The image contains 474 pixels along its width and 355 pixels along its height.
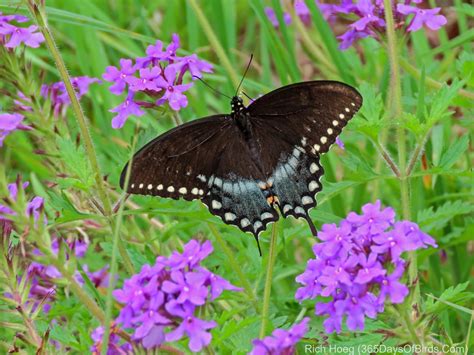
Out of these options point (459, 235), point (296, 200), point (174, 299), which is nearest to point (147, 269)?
point (174, 299)

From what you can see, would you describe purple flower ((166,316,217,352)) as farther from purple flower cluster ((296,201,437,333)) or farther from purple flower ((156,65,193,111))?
purple flower ((156,65,193,111))

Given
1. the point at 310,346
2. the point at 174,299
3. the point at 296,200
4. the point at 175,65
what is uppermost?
the point at 175,65

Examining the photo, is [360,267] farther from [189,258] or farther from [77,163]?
[77,163]

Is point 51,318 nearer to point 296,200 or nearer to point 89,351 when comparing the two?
point 89,351

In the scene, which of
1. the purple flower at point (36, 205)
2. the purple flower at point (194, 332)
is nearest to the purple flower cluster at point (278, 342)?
the purple flower at point (194, 332)

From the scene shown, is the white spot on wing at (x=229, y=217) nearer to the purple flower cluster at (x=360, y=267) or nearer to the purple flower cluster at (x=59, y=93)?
the purple flower cluster at (x=360, y=267)

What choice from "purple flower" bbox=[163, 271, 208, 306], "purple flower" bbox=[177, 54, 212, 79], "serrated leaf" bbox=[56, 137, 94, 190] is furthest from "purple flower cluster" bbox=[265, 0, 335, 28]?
"purple flower" bbox=[163, 271, 208, 306]

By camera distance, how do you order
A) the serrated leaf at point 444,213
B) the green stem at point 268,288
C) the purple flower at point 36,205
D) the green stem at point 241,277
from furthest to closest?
1. the serrated leaf at point 444,213
2. the green stem at point 241,277
3. the green stem at point 268,288
4. the purple flower at point 36,205
